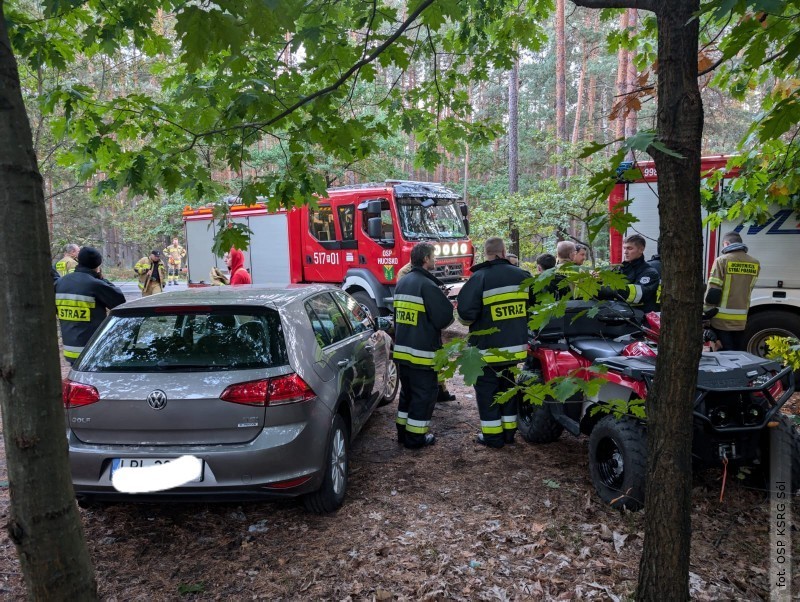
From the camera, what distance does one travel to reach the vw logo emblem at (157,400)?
125 inches

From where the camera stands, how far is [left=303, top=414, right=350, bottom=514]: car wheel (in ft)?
11.8

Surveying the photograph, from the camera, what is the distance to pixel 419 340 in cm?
488

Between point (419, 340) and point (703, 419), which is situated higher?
point (419, 340)

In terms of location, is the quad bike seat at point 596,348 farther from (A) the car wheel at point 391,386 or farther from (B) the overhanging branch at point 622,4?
(B) the overhanging branch at point 622,4

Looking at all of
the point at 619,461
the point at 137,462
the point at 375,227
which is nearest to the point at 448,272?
the point at 375,227

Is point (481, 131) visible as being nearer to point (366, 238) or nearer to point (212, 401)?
point (212, 401)

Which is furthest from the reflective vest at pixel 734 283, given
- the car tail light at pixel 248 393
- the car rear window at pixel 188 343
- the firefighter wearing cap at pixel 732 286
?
the car tail light at pixel 248 393

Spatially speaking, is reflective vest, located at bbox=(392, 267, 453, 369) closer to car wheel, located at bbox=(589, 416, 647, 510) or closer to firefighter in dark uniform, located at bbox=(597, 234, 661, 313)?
firefighter in dark uniform, located at bbox=(597, 234, 661, 313)

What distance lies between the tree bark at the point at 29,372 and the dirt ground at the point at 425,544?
1.43 meters

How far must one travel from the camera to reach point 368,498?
3.97m

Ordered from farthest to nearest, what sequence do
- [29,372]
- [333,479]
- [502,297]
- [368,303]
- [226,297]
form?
1. [368,303]
2. [502,297]
3. [226,297]
4. [333,479]
5. [29,372]

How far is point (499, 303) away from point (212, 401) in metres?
2.60

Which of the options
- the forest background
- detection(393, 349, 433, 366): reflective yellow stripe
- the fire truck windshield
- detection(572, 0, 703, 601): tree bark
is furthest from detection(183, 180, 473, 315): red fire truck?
detection(572, 0, 703, 601): tree bark

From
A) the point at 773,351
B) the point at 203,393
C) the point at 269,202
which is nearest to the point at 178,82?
the point at 269,202
